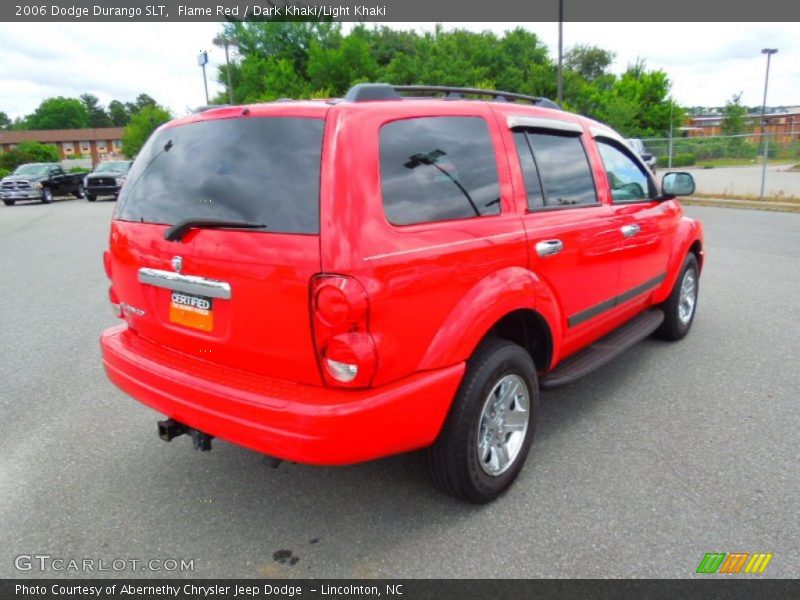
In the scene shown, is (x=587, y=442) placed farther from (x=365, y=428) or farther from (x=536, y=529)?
(x=365, y=428)

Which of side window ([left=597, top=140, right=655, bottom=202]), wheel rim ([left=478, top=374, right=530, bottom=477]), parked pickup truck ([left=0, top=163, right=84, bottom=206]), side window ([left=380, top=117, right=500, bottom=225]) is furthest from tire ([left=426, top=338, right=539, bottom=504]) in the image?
parked pickup truck ([left=0, top=163, right=84, bottom=206])

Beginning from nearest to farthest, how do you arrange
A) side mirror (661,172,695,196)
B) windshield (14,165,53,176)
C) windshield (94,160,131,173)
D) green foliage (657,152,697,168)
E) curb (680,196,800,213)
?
side mirror (661,172,695,196), curb (680,196,800,213), windshield (14,165,53,176), windshield (94,160,131,173), green foliage (657,152,697,168)

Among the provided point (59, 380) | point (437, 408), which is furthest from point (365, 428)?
point (59, 380)

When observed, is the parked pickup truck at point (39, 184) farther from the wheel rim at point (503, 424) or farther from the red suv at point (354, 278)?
the wheel rim at point (503, 424)

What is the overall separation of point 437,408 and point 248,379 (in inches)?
32.2

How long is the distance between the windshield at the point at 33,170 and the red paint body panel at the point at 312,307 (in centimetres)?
2815

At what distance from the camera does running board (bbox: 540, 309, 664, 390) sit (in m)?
3.39

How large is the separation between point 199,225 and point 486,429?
65.0 inches

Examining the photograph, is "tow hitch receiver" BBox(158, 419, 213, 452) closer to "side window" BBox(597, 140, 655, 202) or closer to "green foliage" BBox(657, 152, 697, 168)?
"side window" BBox(597, 140, 655, 202)

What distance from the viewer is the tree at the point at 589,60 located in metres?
58.6

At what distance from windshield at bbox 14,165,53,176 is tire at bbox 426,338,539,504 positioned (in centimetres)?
2937

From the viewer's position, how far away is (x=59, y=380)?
4.59 meters

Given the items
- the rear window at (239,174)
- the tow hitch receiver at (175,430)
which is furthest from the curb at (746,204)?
the tow hitch receiver at (175,430)

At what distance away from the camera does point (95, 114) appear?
13488 cm
